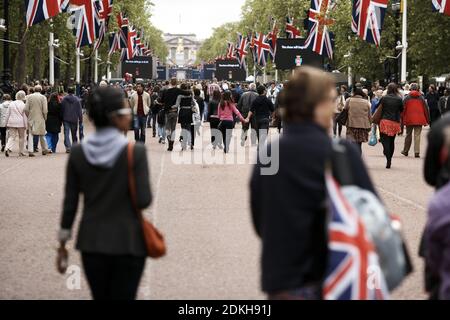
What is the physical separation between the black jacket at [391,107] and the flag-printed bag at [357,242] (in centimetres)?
1640

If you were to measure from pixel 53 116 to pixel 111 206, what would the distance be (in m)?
21.2

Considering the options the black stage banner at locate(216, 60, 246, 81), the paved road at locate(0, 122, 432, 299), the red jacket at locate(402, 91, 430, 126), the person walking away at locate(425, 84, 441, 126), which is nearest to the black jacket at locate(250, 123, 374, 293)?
the paved road at locate(0, 122, 432, 299)

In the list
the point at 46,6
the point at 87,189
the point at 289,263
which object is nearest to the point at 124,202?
the point at 87,189

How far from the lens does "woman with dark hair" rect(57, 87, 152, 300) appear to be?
554 centimetres

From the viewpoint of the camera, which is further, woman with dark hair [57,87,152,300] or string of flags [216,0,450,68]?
string of flags [216,0,450,68]

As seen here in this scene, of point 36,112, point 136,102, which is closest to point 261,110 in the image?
point 136,102

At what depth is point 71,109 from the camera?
26219 mm

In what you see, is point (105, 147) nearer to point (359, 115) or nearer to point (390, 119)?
point (359, 115)

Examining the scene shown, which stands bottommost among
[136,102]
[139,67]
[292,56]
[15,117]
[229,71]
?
[15,117]

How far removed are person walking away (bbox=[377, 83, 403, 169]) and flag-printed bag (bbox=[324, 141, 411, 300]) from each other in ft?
52.6

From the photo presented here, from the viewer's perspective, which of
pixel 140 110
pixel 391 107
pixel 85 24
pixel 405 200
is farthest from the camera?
pixel 85 24

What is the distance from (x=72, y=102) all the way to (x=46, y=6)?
21.2 feet

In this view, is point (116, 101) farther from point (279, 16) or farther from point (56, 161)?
point (279, 16)
